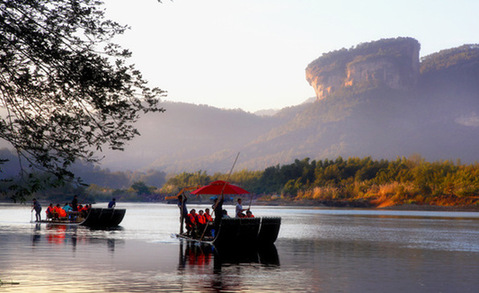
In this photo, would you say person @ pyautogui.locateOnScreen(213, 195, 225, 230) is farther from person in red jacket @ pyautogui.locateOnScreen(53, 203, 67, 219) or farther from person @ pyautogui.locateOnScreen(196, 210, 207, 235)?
person in red jacket @ pyautogui.locateOnScreen(53, 203, 67, 219)

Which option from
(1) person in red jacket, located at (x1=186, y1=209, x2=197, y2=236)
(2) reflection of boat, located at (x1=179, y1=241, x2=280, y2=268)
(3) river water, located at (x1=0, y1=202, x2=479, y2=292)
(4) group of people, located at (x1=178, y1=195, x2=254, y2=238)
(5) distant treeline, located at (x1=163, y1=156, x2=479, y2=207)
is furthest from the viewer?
(5) distant treeline, located at (x1=163, y1=156, x2=479, y2=207)

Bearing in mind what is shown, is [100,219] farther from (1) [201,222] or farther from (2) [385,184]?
(2) [385,184]

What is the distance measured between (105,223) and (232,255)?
27.5m

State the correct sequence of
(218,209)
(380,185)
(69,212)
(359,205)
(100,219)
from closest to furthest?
(218,209) < (100,219) < (69,212) < (380,185) < (359,205)

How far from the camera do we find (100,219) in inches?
2105

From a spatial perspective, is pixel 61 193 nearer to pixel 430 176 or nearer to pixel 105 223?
pixel 430 176

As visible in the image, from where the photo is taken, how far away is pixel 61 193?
18762 cm

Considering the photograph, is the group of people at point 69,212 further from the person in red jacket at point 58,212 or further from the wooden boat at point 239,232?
the wooden boat at point 239,232

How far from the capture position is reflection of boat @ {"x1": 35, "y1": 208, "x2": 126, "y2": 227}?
52844 millimetres

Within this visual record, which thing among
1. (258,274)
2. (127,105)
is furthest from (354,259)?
(127,105)

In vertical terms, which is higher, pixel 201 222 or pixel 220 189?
pixel 220 189

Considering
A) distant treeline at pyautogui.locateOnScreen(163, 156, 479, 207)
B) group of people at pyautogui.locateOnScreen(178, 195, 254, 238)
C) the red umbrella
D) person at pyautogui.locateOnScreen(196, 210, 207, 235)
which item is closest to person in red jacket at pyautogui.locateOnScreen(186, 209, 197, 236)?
group of people at pyautogui.locateOnScreen(178, 195, 254, 238)

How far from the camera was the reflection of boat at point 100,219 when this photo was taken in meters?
52.8

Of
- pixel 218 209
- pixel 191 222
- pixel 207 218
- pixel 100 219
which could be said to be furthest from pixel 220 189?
pixel 100 219
